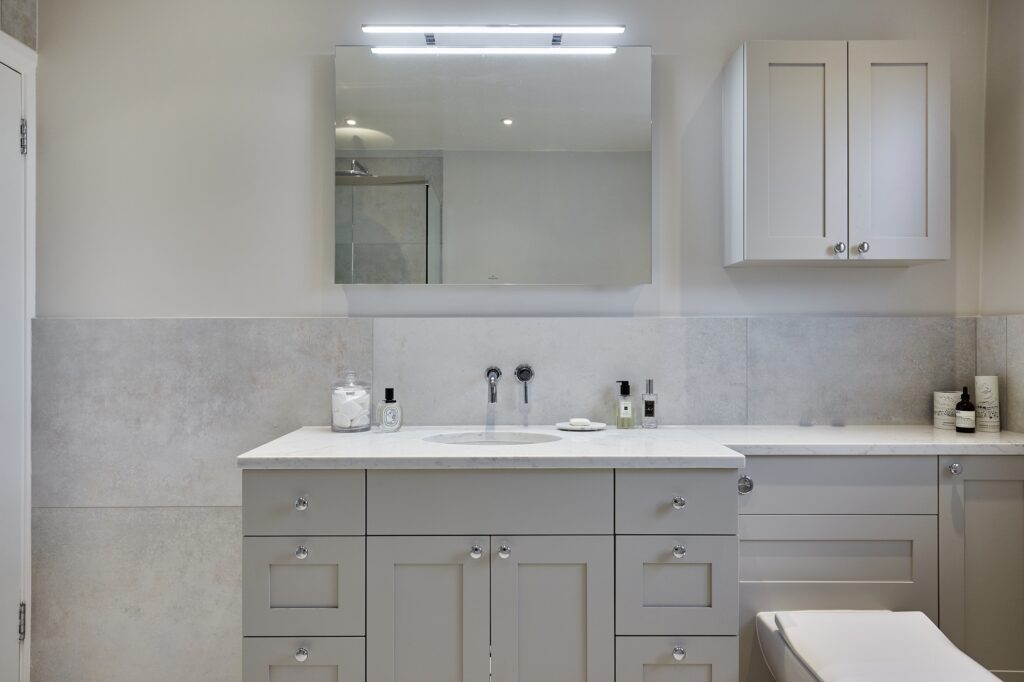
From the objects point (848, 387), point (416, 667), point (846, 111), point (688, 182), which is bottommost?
point (416, 667)

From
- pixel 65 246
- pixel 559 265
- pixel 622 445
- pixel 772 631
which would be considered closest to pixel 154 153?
pixel 65 246

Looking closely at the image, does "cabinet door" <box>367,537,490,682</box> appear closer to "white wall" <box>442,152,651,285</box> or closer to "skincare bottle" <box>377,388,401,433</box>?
"skincare bottle" <box>377,388,401,433</box>

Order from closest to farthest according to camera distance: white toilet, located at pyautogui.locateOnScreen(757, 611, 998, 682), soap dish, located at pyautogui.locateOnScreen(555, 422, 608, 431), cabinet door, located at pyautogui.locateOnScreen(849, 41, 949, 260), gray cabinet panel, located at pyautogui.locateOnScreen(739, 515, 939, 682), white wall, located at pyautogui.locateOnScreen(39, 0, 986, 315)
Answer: white toilet, located at pyautogui.locateOnScreen(757, 611, 998, 682) < gray cabinet panel, located at pyautogui.locateOnScreen(739, 515, 939, 682) < cabinet door, located at pyautogui.locateOnScreen(849, 41, 949, 260) < soap dish, located at pyautogui.locateOnScreen(555, 422, 608, 431) < white wall, located at pyautogui.locateOnScreen(39, 0, 986, 315)

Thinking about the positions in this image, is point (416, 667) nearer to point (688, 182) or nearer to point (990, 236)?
point (688, 182)

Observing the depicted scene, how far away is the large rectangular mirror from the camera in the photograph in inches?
85.3

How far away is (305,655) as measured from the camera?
1.56 metres

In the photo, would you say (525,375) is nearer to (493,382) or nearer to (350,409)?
(493,382)

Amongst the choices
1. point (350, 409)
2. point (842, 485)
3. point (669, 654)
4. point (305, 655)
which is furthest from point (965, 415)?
point (305, 655)

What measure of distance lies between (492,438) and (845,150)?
145 centimetres

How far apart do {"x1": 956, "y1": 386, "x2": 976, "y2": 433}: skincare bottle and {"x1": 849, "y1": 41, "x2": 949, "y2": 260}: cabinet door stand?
1.55ft

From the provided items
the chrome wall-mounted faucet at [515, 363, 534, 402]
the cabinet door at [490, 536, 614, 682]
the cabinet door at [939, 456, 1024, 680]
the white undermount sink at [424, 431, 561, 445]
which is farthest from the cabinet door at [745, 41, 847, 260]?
the cabinet door at [490, 536, 614, 682]

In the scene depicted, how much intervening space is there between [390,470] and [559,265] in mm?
955

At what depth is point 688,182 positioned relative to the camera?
2230 millimetres

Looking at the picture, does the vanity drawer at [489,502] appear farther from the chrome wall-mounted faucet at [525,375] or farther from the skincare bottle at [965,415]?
the skincare bottle at [965,415]
